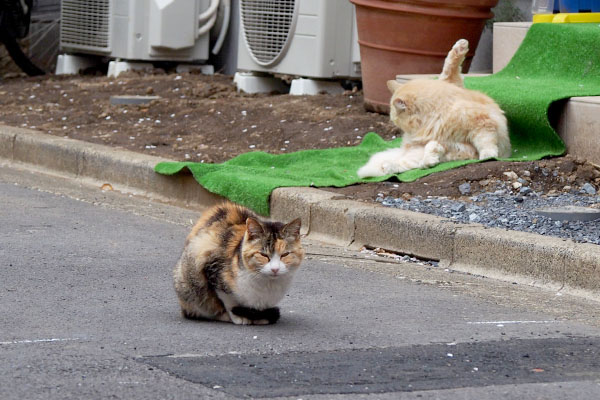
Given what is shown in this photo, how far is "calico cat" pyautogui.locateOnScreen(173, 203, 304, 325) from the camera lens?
4.05 m

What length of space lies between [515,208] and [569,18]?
2822mm

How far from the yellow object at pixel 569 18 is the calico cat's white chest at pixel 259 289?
4941 millimetres

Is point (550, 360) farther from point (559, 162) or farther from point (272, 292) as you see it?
point (559, 162)

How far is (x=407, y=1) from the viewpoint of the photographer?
8570 millimetres

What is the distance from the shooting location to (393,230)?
5.95 m

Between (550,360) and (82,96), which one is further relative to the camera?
(82,96)

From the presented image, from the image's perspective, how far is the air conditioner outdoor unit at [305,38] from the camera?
1007 cm

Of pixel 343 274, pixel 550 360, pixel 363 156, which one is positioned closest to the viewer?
pixel 550 360

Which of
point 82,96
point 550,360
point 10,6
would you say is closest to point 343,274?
point 550,360

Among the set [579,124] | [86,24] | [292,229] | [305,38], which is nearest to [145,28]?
[86,24]

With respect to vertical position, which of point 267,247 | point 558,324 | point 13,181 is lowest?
point 13,181

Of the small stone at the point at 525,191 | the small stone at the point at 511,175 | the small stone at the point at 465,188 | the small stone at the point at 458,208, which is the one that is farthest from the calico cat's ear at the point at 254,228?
the small stone at the point at 511,175

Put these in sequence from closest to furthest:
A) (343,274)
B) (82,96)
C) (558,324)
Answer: (558,324)
(343,274)
(82,96)

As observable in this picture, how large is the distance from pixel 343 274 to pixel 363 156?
2555 millimetres
